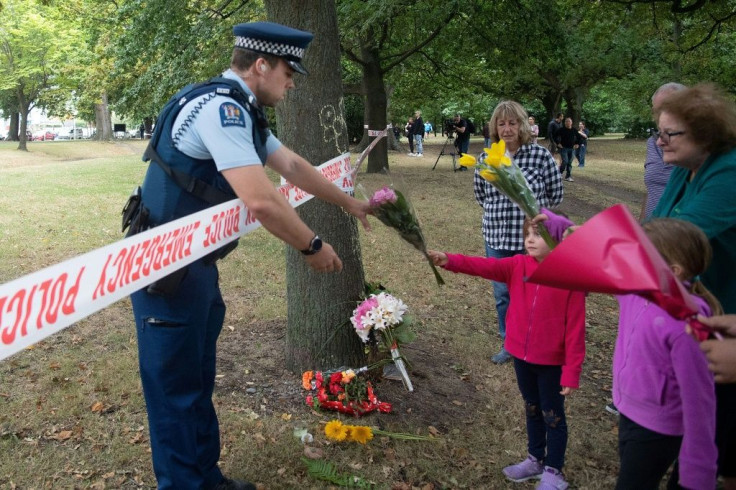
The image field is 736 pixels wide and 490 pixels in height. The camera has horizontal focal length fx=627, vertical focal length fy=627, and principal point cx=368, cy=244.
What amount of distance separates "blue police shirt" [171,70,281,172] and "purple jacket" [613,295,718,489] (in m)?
1.61

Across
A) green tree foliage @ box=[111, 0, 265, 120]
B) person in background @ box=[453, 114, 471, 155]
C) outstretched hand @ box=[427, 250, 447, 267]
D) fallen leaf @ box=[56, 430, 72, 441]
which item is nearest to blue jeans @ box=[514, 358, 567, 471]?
outstretched hand @ box=[427, 250, 447, 267]

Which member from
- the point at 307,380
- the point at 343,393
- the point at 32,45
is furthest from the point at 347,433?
the point at 32,45

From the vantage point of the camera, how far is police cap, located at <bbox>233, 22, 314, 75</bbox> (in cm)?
267

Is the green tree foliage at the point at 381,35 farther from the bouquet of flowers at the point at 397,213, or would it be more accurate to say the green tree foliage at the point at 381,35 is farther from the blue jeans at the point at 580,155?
the blue jeans at the point at 580,155

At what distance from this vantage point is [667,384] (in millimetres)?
2287

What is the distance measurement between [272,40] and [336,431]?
7.28 ft

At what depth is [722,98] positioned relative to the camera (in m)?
2.57

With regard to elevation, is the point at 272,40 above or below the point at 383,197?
above

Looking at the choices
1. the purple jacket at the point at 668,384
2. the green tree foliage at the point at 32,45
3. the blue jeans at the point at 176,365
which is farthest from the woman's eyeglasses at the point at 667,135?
the green tree foliage at the point at 32,45

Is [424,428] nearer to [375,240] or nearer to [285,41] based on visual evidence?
[285,41]

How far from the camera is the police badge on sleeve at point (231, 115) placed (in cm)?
247

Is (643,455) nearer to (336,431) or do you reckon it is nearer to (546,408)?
(546,408)

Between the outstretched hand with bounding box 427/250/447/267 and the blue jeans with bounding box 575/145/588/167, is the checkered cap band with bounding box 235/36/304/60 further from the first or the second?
the blue jeans with bounding box 575/145/588/167

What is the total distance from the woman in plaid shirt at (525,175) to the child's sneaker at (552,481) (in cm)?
184
